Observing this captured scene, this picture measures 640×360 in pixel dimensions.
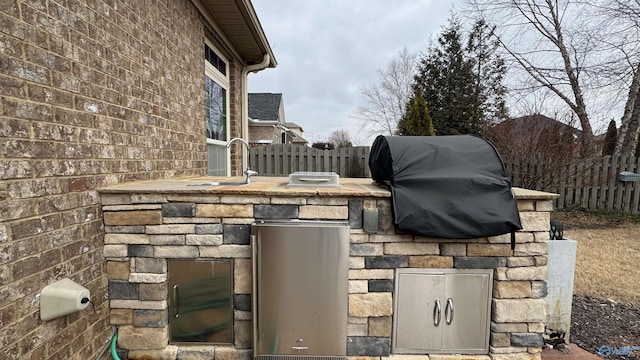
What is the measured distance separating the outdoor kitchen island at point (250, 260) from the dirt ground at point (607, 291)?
88cm

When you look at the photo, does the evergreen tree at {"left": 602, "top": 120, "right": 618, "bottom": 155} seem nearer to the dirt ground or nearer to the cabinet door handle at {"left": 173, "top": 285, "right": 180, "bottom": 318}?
the dirt ground

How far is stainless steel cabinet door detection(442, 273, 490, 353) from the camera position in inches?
88.2

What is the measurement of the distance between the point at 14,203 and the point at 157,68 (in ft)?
6.07

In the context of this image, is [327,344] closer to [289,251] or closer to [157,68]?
[289,251]

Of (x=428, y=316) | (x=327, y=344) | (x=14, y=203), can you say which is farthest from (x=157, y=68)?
(x=428, y=316)

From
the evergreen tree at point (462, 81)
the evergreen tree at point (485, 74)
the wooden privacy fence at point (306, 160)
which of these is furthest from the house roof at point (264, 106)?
the wooden privacy fence at point (306, 160)

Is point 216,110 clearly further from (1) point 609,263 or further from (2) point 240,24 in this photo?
(1) point 609,263

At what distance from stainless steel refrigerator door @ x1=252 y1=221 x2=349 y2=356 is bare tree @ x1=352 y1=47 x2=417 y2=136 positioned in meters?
18.4

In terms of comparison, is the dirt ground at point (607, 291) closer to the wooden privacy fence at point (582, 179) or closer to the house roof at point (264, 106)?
the wooden privacy fence at point (582, 179)

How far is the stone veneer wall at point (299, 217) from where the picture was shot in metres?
2.17

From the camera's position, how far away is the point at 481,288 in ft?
7.36

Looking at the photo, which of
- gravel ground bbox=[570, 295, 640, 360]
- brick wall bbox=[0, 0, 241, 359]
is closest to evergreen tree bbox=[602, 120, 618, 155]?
gravel ground bbox=[570, 295, 640, 360]

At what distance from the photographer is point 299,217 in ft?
7.16

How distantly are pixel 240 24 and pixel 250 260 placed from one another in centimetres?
357
